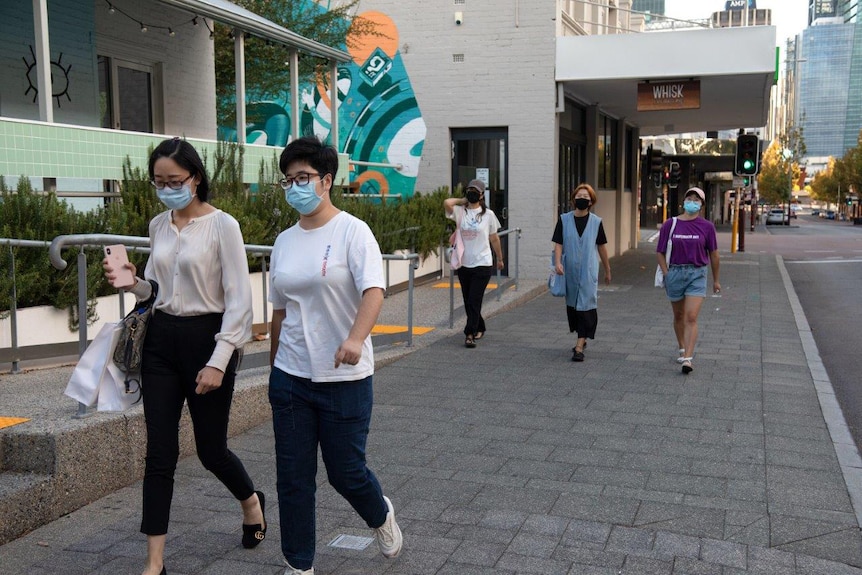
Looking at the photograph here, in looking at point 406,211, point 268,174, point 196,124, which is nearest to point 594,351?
point 268,174

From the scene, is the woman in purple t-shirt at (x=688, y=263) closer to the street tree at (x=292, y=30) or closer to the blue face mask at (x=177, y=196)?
the blue face mask at (x=177, y=196)

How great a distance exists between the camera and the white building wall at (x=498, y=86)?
669 inches

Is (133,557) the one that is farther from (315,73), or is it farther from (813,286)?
(813,286)

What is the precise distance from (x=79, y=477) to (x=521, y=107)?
13.3 metres

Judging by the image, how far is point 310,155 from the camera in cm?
390

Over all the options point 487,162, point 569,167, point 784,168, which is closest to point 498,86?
point 487,162

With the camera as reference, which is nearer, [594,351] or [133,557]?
[133,557]

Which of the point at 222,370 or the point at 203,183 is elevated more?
the point at 203,183

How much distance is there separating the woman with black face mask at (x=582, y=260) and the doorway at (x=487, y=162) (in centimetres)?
767

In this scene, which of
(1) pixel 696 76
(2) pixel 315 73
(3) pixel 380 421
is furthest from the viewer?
(2) pixel 315 73

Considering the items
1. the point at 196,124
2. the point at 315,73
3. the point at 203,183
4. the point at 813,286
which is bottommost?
the point at 813,286

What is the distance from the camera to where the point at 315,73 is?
18.5m

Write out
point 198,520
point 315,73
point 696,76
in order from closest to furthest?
point 198,520 → point 696,76 → point 315,73

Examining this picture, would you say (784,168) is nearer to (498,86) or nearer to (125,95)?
(498,86)
